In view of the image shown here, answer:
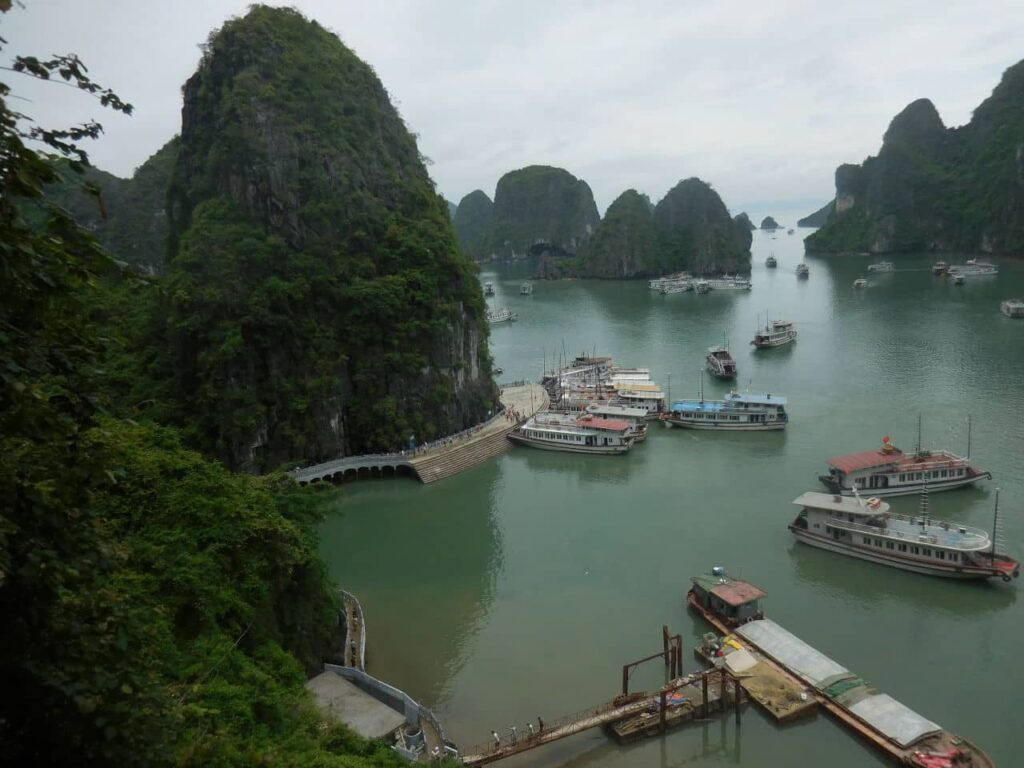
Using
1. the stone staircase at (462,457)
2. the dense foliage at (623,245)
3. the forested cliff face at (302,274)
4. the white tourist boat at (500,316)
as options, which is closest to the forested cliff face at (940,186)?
the dense foliage at (623,245)

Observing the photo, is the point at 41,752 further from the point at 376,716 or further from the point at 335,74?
the point at 335,74

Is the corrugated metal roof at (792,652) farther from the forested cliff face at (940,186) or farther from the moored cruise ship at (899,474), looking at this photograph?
the forested cliff face at (940,186)

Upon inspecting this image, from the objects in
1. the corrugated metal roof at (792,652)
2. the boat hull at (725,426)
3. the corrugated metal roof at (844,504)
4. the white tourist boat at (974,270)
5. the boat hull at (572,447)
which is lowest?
the corrugated metal roof at (792,652)

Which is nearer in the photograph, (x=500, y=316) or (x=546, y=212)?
(x=500, y=316)

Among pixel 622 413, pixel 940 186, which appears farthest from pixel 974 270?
pixel 622 413

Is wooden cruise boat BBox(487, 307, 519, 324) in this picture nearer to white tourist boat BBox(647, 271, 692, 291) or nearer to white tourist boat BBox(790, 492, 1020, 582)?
white tourist boat BBox(647, 271, 692, 291)

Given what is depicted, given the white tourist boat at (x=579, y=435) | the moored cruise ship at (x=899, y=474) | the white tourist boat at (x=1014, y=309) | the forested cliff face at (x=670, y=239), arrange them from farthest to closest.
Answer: the forested cliff face at (x=670, y=239)
the white tourist boat at (x=1014, y=309)
the white tourist boat at (x=579, y=435)
the moored cruise ship at (x=899, y=474)

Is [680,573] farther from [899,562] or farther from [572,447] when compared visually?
[572,447]
